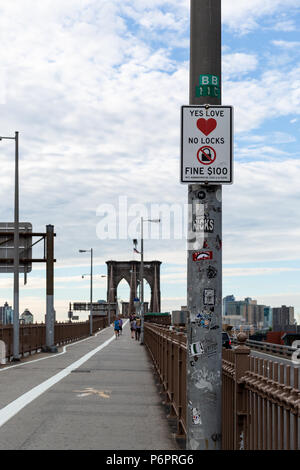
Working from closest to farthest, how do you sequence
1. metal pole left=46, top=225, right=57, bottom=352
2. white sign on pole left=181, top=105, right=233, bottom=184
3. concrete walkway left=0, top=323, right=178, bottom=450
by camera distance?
white sign on pole left=181, top=105, right=233, bottom=184, concrete walkway left=0, top=323, right=178, bottom=450, metal pole left=46, top=225, right=57, bottom=352

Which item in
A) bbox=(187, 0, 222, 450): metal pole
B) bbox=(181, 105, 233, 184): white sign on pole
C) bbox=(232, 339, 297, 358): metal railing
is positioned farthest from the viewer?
bbox=(232, 339, 297, 358): metal railing

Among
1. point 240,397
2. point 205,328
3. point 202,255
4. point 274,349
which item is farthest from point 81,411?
point 274,349

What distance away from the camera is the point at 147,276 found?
178m

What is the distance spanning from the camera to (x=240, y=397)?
6.07 metres

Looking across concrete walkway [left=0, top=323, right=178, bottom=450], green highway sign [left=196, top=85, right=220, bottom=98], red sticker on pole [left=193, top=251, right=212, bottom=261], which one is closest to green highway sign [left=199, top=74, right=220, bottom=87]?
green highway sign [left=196, top=85, right=220, bottom=98]

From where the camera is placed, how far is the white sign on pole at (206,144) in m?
5.79

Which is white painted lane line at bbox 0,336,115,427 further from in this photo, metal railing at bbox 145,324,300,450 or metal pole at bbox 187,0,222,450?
metal pole at bbox 187,0,222,450

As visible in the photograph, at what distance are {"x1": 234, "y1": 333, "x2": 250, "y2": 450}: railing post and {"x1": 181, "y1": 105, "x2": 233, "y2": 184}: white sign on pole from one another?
5.24 ft

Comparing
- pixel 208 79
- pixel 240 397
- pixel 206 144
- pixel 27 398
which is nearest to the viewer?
pixel 206 144

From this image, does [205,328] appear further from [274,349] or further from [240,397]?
[274,349]

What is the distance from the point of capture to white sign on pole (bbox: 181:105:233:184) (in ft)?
19.0

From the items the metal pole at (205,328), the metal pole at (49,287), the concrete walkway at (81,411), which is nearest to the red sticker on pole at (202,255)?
the metal pole at (205,328)

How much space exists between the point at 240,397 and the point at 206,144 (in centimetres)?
231

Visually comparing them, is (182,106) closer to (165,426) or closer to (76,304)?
(165,426)
